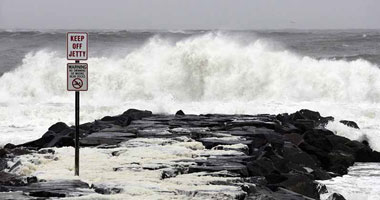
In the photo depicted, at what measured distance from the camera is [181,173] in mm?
8008

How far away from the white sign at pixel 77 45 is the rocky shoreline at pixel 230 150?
1.54 metres

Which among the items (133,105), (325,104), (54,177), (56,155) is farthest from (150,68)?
(54,177)

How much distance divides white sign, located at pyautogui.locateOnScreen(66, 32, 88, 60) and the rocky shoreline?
154 centimetres

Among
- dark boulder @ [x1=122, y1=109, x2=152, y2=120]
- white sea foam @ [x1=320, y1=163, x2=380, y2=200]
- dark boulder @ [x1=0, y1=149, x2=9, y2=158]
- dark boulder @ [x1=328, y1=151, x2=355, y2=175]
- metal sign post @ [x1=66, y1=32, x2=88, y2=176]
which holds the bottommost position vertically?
white sea foam @ [x1=320, y1=163, x2=380, y2=200]

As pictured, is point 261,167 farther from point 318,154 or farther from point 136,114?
point 136,114

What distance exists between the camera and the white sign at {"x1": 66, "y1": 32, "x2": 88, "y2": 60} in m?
7.80

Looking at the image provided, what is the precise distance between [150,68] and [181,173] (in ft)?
58.4

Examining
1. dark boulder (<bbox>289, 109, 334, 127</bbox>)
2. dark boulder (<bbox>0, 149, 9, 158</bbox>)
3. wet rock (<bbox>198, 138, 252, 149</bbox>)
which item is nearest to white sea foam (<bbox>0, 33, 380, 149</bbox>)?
dark boulder (<bbox>289, 109, 334, 127</bbox>)

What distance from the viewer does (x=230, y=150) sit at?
946 cm

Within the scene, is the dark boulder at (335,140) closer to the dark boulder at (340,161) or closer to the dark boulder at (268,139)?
the dark boulder at (340,161)

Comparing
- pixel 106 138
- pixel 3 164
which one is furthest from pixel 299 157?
pixel 3 164

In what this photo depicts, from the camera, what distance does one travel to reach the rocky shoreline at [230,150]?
7.18 m

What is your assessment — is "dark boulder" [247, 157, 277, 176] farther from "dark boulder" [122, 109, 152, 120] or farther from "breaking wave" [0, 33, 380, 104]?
"breaking wave" [0, 33, 380, 104]

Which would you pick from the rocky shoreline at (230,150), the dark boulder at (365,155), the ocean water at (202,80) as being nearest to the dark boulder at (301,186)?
the rocky shoreline at (230,150)
